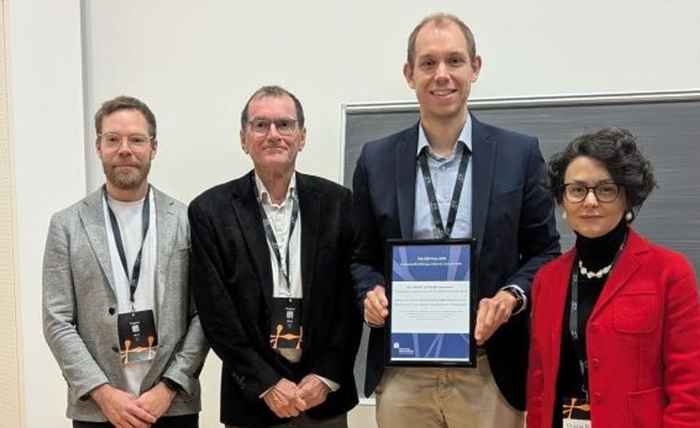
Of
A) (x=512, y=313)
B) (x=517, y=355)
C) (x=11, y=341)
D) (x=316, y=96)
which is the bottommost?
(x=11, y=341)

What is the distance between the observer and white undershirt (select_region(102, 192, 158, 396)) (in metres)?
2.28

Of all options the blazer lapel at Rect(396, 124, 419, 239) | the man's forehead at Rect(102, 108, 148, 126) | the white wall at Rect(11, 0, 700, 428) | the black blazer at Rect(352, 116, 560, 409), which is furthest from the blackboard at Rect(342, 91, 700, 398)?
the man's forehead at Rect(102, 108, 148, 126)

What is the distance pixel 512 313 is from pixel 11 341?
2.78 m

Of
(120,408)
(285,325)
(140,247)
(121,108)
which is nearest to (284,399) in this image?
(285,325)

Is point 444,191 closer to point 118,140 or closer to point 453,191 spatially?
point 453,191

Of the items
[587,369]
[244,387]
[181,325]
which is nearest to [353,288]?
[244,387]

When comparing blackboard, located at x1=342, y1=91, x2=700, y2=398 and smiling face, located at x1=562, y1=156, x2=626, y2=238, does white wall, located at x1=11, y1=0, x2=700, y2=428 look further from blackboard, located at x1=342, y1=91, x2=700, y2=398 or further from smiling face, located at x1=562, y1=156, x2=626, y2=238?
smiling face, located at x1=562, y1=156, x2=626, y2=238

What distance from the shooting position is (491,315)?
72.2 inches

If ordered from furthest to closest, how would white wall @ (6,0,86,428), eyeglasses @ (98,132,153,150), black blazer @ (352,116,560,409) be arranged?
white wall @ (6,0,86,428), eyeglasses @ (98,132,153,150), black blazer @ (352,116,560,409)

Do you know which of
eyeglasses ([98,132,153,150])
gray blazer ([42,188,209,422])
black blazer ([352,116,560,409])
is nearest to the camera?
black blazer ([352,116,560,409])

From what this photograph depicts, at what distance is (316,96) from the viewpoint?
329 cm

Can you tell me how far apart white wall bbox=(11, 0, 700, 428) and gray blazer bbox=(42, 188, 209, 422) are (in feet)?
3.87

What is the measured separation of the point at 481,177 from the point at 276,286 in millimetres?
839

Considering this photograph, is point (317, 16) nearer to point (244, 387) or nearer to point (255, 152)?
point (255, 152)
